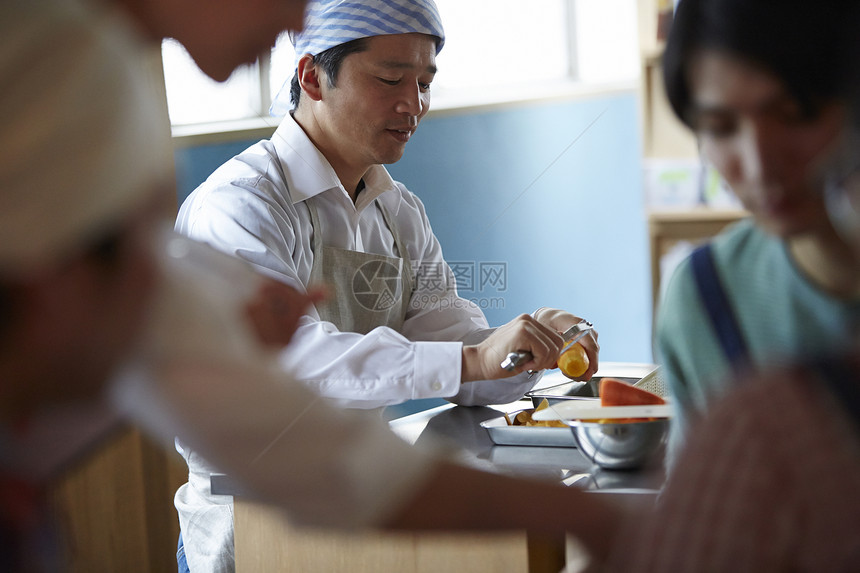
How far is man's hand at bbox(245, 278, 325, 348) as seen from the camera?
0.18m

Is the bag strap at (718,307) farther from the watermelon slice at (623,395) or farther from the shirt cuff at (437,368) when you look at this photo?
the shirt cuff at (437,368)

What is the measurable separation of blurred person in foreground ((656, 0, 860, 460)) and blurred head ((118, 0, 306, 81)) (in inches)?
3.6

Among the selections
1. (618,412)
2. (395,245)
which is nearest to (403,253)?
(395,245)

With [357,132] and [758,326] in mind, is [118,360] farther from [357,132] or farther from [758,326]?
[357,132]

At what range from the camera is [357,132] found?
62 cm

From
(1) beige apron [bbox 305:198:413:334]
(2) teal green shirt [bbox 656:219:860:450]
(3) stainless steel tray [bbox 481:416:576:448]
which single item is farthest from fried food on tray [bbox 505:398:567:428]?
(2) teal green shirt [bbox 656:219:860:450]

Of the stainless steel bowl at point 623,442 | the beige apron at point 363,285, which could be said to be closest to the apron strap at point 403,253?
the beige apron at point 363,285

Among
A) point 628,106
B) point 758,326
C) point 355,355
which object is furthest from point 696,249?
A: point 355,355

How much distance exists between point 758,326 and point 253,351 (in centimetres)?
12

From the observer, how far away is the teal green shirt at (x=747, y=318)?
177 mm

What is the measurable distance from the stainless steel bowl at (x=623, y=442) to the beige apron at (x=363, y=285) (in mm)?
241

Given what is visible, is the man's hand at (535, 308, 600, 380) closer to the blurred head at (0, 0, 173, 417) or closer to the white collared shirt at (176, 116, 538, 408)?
the white collared shirt at (176, 116, 538, 408)

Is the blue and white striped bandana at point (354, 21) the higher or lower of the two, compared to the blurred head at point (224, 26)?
higher

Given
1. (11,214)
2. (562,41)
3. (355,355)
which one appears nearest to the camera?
(11,214)
